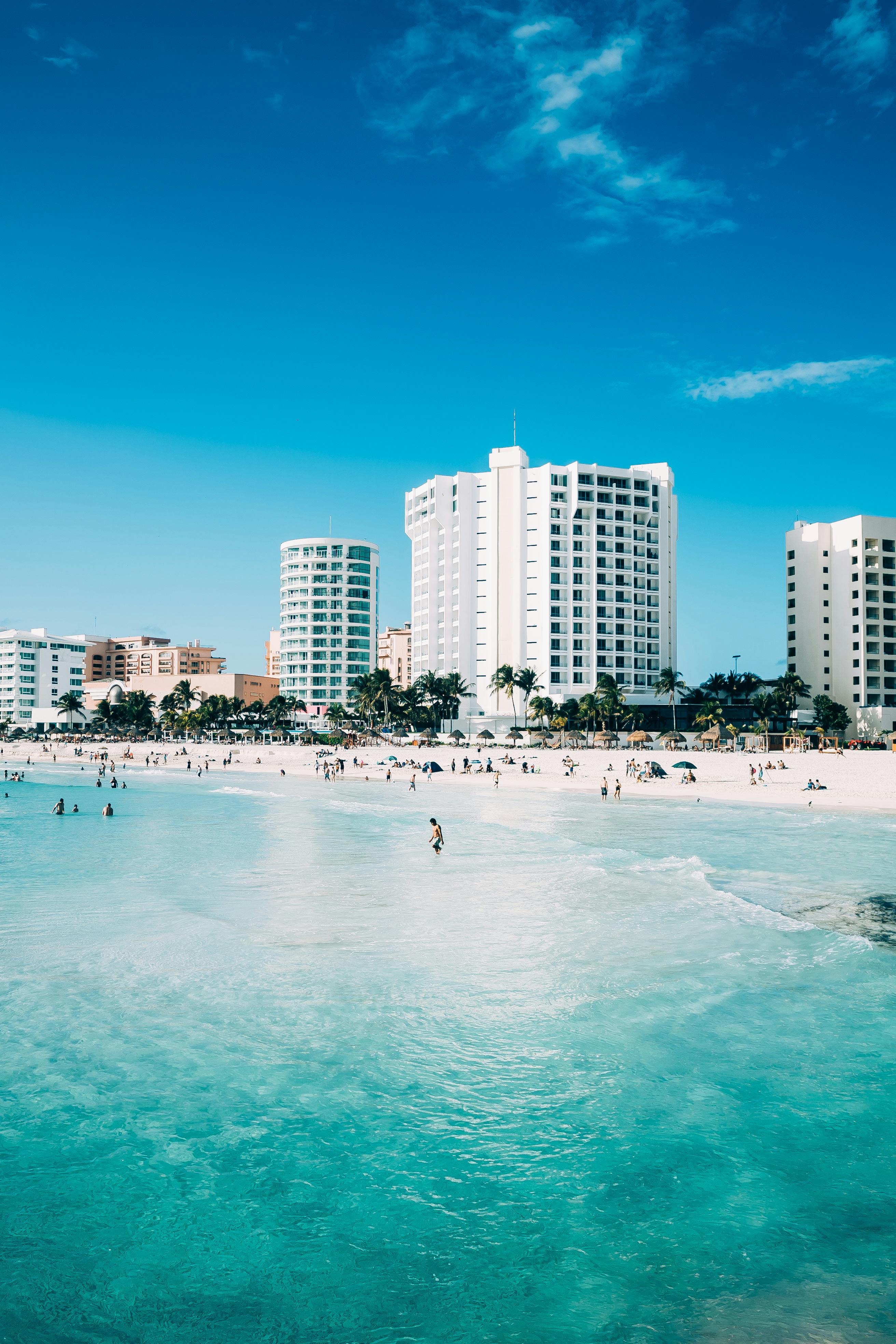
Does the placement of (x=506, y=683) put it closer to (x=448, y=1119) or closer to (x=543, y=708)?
(x=543, y=708)

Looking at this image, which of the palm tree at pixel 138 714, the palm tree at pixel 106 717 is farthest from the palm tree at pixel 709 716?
the palm tree at pixel 106 717

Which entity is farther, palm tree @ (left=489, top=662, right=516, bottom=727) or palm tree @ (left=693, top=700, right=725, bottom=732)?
palm tree @ (left=489, top=662, right=516, bottom=727)

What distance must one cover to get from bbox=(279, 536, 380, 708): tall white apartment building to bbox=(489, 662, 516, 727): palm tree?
6442 cm

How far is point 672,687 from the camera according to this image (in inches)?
4744

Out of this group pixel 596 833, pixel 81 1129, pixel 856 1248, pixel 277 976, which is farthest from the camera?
pixel 596 833

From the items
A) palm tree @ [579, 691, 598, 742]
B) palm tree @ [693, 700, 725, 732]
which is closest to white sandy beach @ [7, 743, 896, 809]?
palm tree @ [579, 691, 598, 742]

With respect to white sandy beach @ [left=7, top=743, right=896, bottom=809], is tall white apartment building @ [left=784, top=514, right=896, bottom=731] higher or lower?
higher

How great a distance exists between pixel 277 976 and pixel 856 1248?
39.6ft

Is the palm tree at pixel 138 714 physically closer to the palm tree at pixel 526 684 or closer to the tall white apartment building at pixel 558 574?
the tall white apartment building at pixel 558 574

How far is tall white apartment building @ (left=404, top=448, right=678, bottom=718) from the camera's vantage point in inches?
5212

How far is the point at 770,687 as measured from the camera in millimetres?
132000

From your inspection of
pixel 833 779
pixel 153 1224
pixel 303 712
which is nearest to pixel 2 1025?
pixel 153 1224

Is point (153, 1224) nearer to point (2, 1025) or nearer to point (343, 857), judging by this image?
point (2, 1025)

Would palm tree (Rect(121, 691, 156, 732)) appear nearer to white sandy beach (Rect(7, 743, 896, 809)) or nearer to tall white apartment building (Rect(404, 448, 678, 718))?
white sandy beach (Rect(7, 743, 896, 809))
